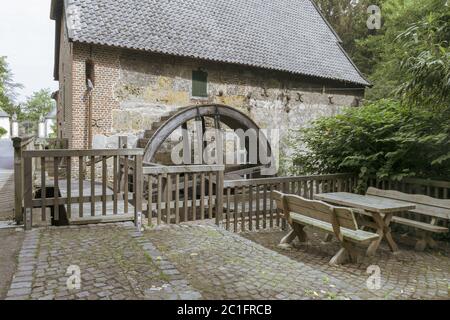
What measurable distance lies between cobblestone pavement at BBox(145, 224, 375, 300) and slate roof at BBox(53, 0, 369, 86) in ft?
24.0

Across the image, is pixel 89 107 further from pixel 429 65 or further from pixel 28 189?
pixel 429 65

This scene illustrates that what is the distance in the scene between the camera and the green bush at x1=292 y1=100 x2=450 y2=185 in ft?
18.4

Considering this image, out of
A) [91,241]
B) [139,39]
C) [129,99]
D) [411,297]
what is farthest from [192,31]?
[411,297]

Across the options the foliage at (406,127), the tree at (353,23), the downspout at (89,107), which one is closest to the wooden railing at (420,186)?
the foliage at (406,127)

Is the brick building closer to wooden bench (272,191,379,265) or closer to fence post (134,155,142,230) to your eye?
fence post (134,155,142,230)

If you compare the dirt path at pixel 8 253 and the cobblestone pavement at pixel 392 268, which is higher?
the dirt path at pixel 8 253

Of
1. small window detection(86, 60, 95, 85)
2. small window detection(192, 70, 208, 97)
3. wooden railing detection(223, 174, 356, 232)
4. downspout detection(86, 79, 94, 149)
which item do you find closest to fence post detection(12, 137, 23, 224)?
wooden railing detection(223, 174, 356, 232)

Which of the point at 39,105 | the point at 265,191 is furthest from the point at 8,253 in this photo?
the point at 39,105

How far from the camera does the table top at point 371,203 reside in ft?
15.2

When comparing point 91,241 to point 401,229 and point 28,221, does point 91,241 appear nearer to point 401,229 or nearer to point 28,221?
point 28,221

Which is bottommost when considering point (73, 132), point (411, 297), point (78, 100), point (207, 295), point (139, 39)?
point (411, 297)

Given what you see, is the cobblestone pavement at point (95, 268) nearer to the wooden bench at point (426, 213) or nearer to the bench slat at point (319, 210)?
the bench slat at point (319, 210)
